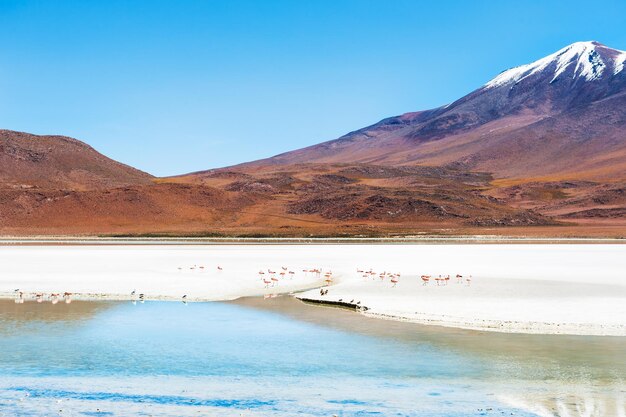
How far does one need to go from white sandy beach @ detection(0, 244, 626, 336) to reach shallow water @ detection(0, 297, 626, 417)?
2.02m

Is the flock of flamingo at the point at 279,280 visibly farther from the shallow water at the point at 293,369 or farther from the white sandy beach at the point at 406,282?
the shallow water at the point at 293,369

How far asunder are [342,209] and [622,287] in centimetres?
7949

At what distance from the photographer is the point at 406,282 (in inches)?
1141

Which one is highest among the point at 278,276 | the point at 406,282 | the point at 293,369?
the point at 278,276

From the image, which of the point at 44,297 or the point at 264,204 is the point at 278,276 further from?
the point at 264,204

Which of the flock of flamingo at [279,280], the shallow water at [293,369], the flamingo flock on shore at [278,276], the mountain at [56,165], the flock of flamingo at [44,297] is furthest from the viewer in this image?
the mountain at [56,165]

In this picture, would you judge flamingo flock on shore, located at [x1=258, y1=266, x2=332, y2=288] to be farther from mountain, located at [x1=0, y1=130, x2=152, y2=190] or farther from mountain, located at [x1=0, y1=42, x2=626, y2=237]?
mountain, located at [x1=0, y1=130, x2=152, y2=190]

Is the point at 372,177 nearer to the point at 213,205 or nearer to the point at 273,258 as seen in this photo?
the point at 213,205

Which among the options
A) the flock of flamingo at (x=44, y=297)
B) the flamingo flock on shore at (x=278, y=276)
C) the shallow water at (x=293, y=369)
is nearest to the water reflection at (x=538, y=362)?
Result: the shallow water at (x=293, y=369)

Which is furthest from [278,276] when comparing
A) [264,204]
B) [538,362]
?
[264,204]

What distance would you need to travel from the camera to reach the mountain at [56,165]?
121188mm

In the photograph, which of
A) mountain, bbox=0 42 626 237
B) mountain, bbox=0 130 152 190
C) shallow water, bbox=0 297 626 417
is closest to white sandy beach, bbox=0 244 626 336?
shallow water, bbox=0 297 626 417

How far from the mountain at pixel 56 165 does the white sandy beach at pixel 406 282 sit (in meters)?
77.1

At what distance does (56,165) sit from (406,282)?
112 m
